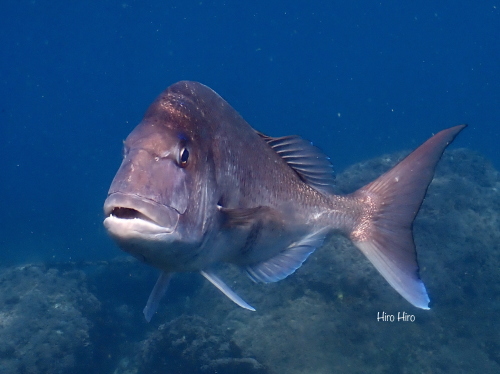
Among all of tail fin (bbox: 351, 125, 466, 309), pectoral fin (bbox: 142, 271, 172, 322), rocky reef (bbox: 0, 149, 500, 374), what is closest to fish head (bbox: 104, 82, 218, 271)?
pectoral fin (bbox: 142, 271, 172, 322)

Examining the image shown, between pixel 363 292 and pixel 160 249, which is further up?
pixel 363 292

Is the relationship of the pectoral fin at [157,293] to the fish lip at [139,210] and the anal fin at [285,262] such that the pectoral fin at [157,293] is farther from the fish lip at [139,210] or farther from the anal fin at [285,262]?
the fish lip at [139,210]

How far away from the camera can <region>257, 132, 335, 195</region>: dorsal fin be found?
8.63 ft

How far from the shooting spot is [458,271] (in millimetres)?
6910

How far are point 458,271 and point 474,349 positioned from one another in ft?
4.48

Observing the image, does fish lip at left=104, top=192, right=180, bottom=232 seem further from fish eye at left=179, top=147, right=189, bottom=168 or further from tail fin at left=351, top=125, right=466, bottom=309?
tail fin at left=351, top=125, right=466, bottom=309

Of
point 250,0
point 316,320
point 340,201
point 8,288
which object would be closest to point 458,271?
point 316,320

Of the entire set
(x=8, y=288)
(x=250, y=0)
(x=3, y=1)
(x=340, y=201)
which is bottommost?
(x=340, y=201)

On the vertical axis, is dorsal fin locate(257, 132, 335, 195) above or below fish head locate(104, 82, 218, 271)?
above

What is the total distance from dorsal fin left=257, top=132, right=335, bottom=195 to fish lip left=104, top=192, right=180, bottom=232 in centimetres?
123

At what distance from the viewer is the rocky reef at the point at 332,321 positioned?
6066 mm

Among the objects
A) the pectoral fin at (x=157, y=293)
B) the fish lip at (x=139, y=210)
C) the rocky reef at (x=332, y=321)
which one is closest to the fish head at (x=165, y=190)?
the fish lip at (x=139, y=210)

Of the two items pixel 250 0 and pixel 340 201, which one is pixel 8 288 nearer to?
pixel 340 201

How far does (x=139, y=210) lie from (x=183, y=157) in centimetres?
38
